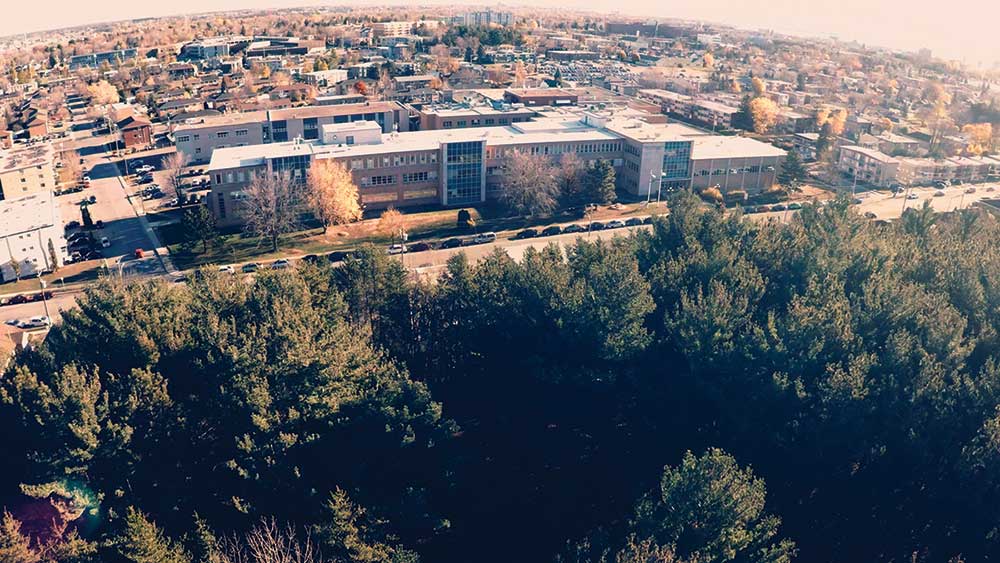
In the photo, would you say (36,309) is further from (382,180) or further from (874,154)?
(874,154)

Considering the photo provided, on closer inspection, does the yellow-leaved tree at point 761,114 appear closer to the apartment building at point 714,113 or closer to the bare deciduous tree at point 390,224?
the apartment building at point 714,113

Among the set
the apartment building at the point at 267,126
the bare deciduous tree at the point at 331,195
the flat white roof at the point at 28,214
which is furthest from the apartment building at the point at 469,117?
the flat white roof at the point at 28,214

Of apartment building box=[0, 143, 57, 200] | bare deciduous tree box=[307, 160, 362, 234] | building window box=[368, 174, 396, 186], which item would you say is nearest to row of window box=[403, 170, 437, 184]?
building window box=[368, 174, 396, 186]

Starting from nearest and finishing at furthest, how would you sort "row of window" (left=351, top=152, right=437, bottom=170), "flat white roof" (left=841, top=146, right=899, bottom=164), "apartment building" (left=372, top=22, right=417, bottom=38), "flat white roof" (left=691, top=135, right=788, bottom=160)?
"row of window" (left=351, top=152, right=437, bottom=170)
"flat white roof" (left=691, top=135, right=788, bottom=160)
"flat white roof" (left=841, top=146, right=899, bottom=164)
"apartment building" (left=372, top=22, right=417, bottom=38)

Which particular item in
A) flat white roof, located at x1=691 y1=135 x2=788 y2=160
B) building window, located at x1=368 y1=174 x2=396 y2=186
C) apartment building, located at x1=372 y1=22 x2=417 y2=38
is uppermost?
apartment building, located at x1=372 y1=22 x2=417 y2=38

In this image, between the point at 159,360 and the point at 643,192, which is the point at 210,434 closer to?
the point at 159,360

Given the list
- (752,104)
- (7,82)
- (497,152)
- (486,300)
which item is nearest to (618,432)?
(486,300)

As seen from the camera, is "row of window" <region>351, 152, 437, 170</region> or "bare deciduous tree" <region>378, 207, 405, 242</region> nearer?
"bare deciduous tree" <region>378, 207, 405, 242</region>

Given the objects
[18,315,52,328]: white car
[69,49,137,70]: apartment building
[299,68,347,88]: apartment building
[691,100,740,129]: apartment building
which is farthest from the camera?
[69,49,137,70]: apartment building

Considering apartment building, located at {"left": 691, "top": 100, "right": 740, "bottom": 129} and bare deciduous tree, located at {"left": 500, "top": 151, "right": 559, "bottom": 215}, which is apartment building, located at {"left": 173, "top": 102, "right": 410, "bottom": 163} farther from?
apartment building, located at {"left": 691, "top": 100, "right": 740, "bottom": 129}
